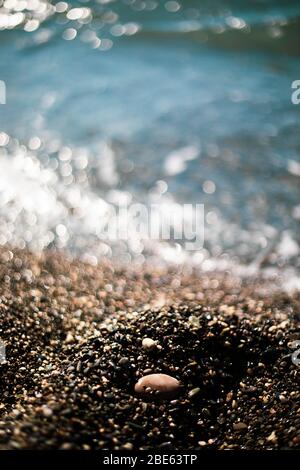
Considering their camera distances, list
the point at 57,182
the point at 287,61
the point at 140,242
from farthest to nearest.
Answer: the point at 287,61 → the point at 57,182 → the point at 140,242

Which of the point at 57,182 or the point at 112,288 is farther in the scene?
the point at 57,182

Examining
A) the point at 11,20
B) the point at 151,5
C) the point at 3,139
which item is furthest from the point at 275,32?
the point at 3,139

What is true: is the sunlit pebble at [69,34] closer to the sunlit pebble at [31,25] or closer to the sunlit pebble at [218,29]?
the sunlit pebble at [31,25]

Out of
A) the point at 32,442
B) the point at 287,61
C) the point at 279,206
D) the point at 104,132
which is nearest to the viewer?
the point at 32,442

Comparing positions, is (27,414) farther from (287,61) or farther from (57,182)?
(287,61)

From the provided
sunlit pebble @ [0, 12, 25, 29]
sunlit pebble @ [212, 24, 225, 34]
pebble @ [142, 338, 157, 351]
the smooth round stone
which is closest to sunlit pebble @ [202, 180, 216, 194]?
pebble @ [142, 338, 157, 351]

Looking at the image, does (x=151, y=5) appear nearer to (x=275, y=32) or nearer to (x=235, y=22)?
(x=235, y=22)

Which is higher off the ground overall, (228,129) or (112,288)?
(228,129)
